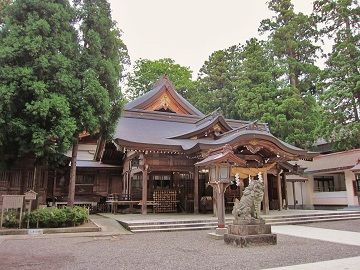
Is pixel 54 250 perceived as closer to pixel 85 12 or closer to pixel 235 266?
pixel 235 266

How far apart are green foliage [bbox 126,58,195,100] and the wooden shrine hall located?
1945cm

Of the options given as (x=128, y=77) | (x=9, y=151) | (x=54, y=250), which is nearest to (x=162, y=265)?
(x=54, y=250)

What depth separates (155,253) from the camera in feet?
22.5

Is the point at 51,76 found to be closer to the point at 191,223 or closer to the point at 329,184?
the point at 191,223

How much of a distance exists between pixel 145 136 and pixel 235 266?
433 inches

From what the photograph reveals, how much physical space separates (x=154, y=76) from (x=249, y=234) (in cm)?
3282

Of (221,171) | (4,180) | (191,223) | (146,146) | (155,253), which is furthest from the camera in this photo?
(146,146)

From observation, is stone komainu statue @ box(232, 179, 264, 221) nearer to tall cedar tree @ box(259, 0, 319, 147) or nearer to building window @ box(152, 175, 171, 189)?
building window @ box(152, 175, 171, 189)

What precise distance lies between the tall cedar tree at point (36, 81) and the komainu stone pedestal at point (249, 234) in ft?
20.3

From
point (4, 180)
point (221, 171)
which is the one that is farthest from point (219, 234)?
point (4, 180)

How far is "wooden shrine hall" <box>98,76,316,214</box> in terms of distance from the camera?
1427cm

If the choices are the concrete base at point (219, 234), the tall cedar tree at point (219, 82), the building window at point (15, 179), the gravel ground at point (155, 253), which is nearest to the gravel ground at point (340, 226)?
the gravel ground at point (155, 253)

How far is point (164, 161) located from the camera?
15.1 m

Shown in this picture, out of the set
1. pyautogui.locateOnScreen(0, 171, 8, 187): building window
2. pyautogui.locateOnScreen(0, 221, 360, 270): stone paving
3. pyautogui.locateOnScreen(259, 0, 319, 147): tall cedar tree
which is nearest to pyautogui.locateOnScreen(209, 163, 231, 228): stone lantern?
pyautogui.locateOnScreen(0, 221, 360, 270): stone paving
